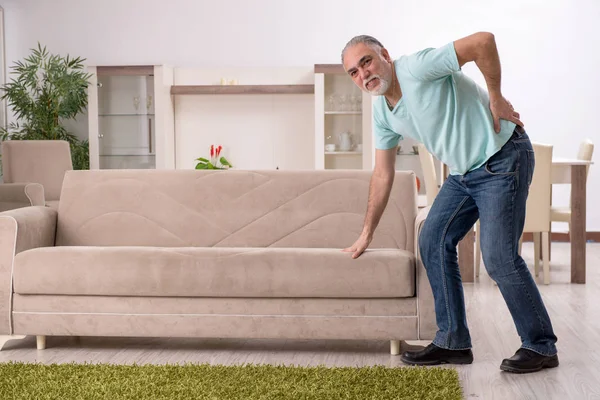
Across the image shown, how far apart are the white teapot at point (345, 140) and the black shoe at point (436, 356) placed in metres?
4.52

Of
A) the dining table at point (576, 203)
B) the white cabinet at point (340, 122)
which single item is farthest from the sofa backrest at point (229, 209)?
the white cabinet at point (340, 122)

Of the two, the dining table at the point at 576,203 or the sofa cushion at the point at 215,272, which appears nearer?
the sofa cushion at the point at 215,272

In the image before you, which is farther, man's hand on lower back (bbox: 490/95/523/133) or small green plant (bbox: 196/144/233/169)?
small green plant (bbox: 196/144/233/169)

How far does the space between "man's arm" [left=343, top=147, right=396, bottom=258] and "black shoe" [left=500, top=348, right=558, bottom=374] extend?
2.25ft

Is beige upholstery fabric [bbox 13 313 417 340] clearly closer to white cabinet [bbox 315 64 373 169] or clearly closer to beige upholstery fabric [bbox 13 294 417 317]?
beige upholstery fabric [bbox 13 294 417 317]

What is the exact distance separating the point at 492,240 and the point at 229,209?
54.9 inches

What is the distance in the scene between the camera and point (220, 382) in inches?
112

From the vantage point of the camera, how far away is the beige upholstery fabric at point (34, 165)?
6.96 metres

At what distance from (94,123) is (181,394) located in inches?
211

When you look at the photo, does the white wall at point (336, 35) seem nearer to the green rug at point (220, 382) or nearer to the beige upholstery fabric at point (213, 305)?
the beige upholstery fabric at point (213, 305)

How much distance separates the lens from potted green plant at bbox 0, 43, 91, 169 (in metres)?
7.59

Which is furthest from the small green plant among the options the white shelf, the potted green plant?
the potted green plant

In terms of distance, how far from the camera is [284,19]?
25.8 ft

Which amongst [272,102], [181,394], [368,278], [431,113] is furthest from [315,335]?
[272,102]
